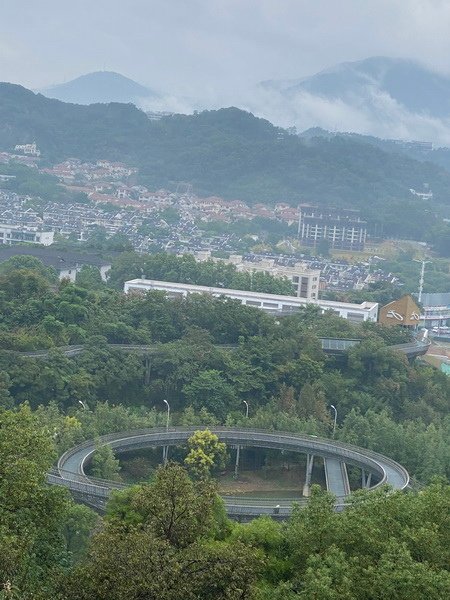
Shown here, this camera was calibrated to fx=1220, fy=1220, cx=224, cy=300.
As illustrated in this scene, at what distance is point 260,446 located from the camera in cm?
2089

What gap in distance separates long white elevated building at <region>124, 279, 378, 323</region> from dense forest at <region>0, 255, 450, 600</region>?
188 cm

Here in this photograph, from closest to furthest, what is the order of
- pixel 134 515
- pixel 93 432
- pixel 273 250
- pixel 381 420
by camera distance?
pixel 134 515
pixel 93 432
pixel 381 420
pixel 273 250

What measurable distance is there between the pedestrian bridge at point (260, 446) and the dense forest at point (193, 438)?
1.41 ft

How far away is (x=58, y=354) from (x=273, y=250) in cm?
3259

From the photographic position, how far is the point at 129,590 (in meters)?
8.92

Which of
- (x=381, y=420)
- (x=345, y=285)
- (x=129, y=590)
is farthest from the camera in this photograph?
(x=345, y=285)

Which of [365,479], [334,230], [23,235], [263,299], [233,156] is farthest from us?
[233,156]

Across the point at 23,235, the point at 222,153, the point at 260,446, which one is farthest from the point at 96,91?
the point at 260,446

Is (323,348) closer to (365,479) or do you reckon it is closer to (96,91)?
(365,479)

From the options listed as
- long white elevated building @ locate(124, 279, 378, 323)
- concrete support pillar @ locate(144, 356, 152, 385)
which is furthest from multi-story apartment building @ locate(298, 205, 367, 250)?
concrete support pillar @ locate(144, 356, 152, 385)

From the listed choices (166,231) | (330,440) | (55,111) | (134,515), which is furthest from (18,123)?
(134,515)

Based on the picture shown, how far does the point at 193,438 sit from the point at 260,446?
1.43 m

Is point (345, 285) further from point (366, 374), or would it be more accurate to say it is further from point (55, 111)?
point (55, 111)

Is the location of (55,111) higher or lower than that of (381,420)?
higher
